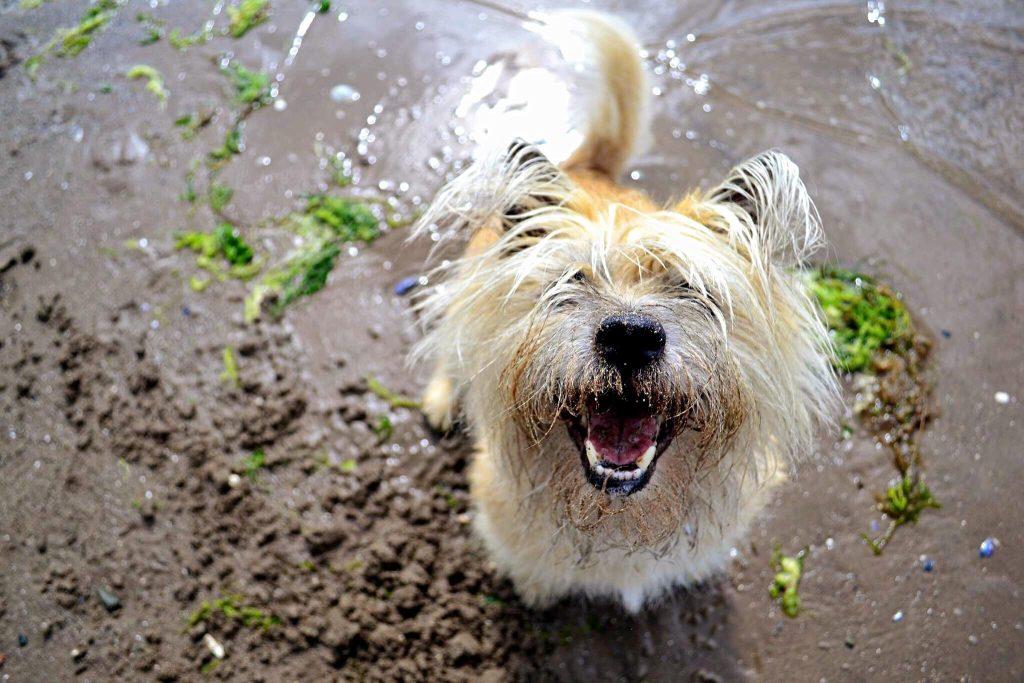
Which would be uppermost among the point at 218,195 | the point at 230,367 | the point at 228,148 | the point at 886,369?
the point at 228,148

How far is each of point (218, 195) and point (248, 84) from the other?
861mm

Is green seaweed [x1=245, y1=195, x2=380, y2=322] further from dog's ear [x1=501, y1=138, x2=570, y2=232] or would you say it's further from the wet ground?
dog's ear [x1=501, y1=138, x2=570, y2=232]

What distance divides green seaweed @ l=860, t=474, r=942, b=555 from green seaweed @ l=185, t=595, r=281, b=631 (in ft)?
8.98

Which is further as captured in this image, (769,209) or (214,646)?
(214,646)

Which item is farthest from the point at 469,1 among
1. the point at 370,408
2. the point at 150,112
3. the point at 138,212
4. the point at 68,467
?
the point at 68,467

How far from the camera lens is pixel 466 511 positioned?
11.3 ft

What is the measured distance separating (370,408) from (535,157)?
5.99 feet

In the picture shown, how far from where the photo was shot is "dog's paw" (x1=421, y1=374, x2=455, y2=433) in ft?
11.6

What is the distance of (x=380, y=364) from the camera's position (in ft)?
12.5

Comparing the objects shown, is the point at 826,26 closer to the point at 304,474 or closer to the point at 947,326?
the point at 947,326

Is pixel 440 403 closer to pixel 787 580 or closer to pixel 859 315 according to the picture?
pixel 787 580

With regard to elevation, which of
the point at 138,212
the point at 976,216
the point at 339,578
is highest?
the point at 138,212

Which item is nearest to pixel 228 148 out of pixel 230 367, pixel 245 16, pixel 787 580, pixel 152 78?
pixel 152 78

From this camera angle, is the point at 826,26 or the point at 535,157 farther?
the point at 826,26
